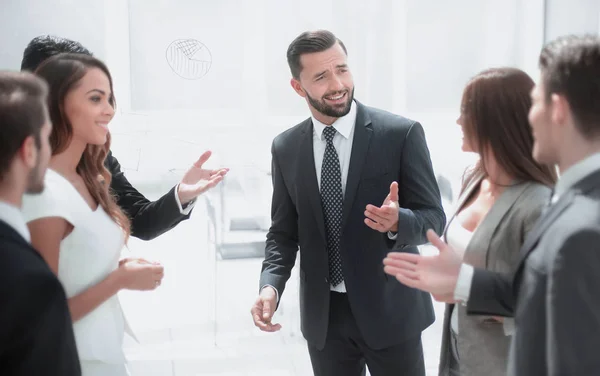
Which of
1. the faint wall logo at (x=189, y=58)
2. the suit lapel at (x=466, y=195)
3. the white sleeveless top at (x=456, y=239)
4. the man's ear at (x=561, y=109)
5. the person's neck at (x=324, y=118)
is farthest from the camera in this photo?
the faint wall logo at (x=189, y=58)

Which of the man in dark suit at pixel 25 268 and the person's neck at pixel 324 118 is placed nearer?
the man in dark suit at pixel 25 268

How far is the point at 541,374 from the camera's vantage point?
1213 millimetres

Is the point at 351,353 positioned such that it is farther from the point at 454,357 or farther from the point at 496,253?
the point at 496,253

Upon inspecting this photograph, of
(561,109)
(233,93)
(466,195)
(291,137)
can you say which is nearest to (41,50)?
(291,137)

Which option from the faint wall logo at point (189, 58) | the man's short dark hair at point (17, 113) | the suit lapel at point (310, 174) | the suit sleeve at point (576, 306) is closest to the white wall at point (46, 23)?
the faint wall logo at point (189, 58)

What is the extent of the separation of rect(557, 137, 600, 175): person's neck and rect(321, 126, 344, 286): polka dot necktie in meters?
1.00

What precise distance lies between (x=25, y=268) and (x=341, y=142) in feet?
4.21

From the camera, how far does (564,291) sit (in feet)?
3.73

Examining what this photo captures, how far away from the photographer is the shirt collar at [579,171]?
120cm

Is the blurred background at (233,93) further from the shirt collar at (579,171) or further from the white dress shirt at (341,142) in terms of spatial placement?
the shirt collar at (579,171)

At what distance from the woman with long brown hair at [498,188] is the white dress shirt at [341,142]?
60cm

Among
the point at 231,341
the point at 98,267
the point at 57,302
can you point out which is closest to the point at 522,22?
the point at 231,341

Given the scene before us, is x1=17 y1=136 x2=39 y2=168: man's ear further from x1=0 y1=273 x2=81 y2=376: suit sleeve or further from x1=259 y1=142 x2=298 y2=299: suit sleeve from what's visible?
x1=259 y1=142 x2=298 y2=299: suit sleeve

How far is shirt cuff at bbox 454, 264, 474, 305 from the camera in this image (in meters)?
1.44
